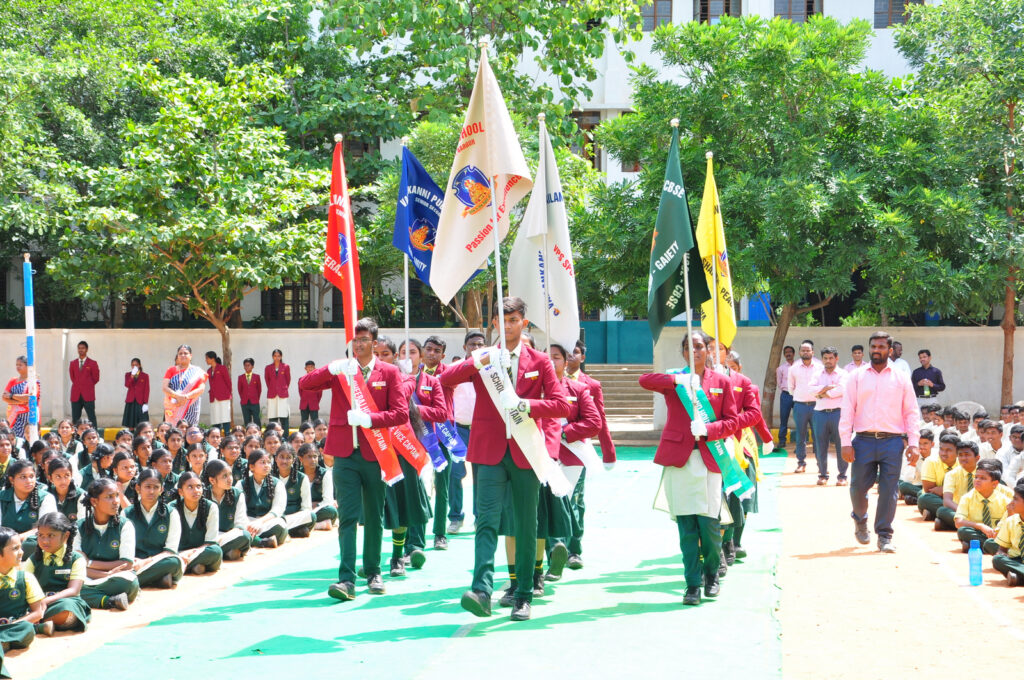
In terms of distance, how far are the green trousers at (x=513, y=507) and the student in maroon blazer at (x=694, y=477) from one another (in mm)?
1020

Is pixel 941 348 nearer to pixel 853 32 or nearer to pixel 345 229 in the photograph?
pixel 853 32

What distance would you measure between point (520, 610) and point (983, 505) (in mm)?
4632

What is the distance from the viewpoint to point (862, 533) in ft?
33.1

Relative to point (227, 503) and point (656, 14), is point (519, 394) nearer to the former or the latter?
point (227, 503)

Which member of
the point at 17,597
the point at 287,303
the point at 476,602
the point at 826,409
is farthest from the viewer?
the point at 287,303

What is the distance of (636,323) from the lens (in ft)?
101

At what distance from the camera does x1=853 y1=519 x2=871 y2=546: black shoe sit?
33.1ft

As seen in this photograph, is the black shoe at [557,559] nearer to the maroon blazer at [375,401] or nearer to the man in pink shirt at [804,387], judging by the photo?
the maroon blazer at [375,401]

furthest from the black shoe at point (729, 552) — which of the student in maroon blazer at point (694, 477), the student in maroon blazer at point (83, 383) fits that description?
the student in maroon blazer at point (83, 383)

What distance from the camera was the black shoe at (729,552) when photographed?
29.5 feet

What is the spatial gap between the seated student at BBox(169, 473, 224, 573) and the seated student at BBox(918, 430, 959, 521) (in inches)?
265

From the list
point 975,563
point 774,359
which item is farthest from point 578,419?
point 774,359

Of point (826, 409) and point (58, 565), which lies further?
point (826, 409)

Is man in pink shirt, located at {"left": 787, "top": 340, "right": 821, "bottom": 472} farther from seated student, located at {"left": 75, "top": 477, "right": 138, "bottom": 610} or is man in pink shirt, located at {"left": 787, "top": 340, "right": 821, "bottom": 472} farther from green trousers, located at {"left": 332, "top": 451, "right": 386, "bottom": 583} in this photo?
seated student, located at {"left": 75, "top": 477, "right": 138, "bottom": 610}
